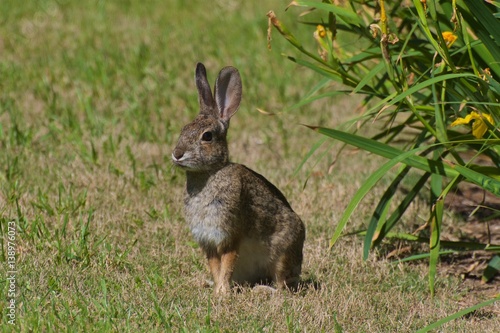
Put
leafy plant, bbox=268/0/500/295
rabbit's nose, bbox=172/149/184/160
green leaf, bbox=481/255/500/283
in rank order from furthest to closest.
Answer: green leaf, bbox=481/255/500/283
rabbit's nose, bbox=172/149/184/160
leafy plant, bbox=268/0/500/295

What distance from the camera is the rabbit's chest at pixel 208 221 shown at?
434 centimetres

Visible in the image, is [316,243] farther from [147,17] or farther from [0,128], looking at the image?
[147,17]

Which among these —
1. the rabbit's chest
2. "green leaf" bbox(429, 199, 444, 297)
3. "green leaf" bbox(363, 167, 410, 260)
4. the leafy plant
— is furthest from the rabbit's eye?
"green leaf" bbox(429, 199, 444, 297)

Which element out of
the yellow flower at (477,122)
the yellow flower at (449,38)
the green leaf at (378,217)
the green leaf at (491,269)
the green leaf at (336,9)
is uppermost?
the green leaf at (336,9)

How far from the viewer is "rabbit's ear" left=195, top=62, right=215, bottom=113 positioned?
15.1 feet

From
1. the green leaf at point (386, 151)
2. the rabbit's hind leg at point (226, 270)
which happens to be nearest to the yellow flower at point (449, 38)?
the green leaf at point (386, 151)

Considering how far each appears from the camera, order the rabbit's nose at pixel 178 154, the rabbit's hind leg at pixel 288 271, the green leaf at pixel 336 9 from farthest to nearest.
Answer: the rabbit's hind leg at pixel 288 271 → the green leaf at pixel 336 9 → the rabbit's nose at pixel 178 154

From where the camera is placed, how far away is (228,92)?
15.3ft

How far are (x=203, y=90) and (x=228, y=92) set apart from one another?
123 mm

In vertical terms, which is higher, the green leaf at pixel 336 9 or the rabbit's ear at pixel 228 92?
the green leaf at pixel 336 9

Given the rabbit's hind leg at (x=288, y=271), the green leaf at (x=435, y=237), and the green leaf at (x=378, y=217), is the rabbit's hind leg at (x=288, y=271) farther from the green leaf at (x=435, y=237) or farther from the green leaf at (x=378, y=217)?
the green leaf at (x=435, y=237)

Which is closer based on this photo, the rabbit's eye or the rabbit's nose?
the rabbit's nose

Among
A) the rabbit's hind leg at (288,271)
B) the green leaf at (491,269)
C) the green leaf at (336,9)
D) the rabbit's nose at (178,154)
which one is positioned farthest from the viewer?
the green leaf at (491,269)

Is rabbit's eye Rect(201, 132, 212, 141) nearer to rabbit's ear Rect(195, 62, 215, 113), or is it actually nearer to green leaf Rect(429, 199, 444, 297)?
rabbit's ear Rect(195, 62, 215, 113)
